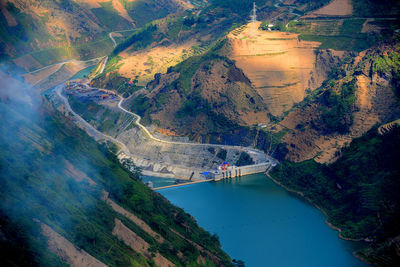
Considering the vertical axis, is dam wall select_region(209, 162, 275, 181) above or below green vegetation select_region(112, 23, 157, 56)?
below

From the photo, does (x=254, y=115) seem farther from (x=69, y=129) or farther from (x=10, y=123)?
(x=10, y=123)

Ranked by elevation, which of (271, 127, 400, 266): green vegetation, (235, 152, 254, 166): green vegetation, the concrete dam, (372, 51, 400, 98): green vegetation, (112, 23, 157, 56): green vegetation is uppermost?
(372, 51, 400, 98): green vegetation

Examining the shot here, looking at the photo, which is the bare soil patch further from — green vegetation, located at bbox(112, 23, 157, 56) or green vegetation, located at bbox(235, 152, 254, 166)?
green vegetation, located at bbox(112, 23, 157, 56)

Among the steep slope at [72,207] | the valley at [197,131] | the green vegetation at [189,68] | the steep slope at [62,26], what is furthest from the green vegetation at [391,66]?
the steep slope at [62,26]

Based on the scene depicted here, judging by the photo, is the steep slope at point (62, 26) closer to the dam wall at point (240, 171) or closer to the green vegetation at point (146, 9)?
the green vegetation at point (146, 9)

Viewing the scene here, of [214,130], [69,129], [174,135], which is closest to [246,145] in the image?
[214,130]

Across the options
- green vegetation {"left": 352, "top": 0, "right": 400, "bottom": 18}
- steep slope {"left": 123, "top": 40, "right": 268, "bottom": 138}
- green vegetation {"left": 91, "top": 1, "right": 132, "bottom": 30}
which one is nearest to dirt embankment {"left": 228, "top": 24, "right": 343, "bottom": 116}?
steep slope {"left": 123, "top": 40, "right": 268, "bottom": 138}
